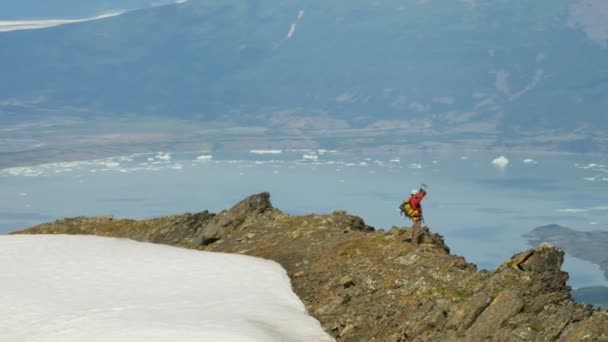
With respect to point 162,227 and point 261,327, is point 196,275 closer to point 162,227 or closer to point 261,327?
point 261,327

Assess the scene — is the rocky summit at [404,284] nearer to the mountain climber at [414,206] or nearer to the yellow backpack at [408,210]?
the mountain climber at [414,206]

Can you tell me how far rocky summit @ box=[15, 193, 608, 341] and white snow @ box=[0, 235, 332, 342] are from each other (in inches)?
54.6

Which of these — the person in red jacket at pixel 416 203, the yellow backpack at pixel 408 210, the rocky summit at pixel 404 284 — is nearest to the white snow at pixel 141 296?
the rocky summit at pixel 404 284

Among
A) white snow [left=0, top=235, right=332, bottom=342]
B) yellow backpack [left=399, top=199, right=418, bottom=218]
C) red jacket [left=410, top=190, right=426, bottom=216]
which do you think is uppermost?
red jacket [left=410, top=190, right=426, bottom=216]

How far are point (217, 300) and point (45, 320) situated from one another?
18.3ft

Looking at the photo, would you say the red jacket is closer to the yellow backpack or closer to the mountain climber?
the mountain climber

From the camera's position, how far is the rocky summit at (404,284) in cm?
2783

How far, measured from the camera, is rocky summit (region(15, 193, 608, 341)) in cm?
2783

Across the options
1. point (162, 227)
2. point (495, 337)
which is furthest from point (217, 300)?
point (162, 227)

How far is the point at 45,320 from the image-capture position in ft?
105

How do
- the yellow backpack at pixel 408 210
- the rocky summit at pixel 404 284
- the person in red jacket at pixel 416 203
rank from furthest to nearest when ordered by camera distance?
the yellow backpack at pixel 408 210
the person in red jacket at pixel 416 203
the rocky summit at pixel 404 284

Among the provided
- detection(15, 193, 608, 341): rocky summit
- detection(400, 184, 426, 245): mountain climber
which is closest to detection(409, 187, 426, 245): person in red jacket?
detection(400, 184, 426, 245): mountain climber

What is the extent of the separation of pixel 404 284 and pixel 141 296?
8.98 metres

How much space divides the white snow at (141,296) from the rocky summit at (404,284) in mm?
1388
